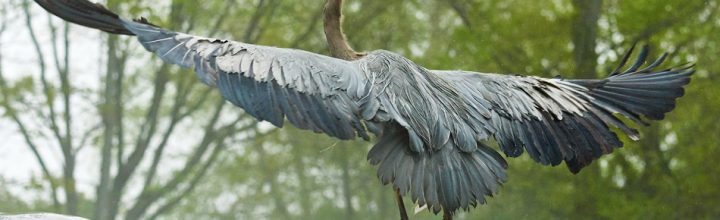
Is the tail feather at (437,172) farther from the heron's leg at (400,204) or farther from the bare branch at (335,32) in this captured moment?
the bare branch at (335,32)

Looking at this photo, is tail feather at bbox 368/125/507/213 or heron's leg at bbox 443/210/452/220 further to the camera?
heron's leg at bbox 443/210/452/220

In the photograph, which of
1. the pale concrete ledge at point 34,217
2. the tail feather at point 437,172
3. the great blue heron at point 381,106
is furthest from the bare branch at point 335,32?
the pale concrete ledge at point 34,217

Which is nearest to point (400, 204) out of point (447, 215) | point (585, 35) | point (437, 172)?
point (447, 215)

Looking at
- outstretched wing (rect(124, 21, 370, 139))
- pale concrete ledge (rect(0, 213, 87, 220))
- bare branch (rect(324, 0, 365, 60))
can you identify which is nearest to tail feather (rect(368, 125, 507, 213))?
outstretched wing (rect(124, 21, 370, 139))

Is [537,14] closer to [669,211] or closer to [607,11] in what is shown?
[607,11]

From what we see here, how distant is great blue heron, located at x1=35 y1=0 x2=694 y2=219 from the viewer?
159 inches

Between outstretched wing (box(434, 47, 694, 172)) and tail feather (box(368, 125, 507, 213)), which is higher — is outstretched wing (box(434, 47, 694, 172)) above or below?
above

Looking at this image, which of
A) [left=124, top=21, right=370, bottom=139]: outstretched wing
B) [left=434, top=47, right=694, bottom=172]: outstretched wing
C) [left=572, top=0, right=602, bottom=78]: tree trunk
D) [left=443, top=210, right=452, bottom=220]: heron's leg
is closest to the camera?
[left=124, top=21, right=370, bottom=139]: outstretched wing

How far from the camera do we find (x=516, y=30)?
1118 cm

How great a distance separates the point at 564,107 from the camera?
4.80m

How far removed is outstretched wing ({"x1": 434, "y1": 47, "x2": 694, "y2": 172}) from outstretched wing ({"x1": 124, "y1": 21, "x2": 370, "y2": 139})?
0.53 m

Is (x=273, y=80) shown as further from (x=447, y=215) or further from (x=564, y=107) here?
(x=564, y=107)

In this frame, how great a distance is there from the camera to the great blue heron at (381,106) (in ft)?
13.3

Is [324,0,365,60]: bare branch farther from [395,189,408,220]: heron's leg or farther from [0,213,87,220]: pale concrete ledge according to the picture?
[0,213,87,220]: pale concrete ledge
